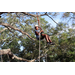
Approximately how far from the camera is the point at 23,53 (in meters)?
9.38

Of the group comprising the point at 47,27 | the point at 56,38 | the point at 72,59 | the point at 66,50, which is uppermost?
the point at 47,27

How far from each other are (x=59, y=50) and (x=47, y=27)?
1.86m

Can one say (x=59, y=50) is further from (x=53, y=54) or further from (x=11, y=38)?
(x=11, y=38)

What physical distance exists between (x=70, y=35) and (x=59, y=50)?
1315 mm

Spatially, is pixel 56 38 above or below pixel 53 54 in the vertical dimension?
above

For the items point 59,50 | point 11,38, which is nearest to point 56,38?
point 59,50
